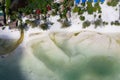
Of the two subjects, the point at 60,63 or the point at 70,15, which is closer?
the point at 60,63

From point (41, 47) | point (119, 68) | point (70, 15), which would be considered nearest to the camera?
point (119, 68)

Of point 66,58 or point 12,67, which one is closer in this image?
point 12,67

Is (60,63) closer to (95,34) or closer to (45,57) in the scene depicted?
(45,57)

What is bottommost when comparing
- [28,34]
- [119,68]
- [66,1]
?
[119,68]

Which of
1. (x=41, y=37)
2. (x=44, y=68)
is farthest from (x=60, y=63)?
(x=41, y=37)
